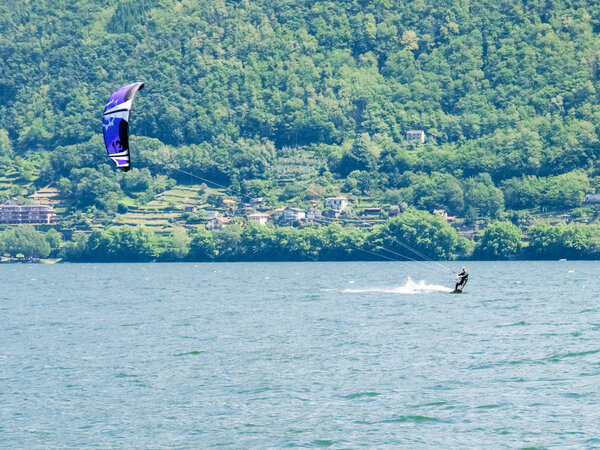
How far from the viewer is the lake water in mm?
34281

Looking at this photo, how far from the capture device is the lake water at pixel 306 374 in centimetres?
3428

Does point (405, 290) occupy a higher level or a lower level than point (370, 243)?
lower

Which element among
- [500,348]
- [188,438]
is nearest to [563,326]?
[500,348]

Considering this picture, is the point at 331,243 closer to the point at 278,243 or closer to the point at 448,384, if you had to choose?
the point at 278,243

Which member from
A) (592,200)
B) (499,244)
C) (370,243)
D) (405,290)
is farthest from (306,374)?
(592,200)

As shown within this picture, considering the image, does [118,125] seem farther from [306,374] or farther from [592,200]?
[592,200]

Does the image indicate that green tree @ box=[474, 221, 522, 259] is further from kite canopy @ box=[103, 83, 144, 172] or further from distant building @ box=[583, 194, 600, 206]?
kite canopy @ box=[103, 83, 144, 172]

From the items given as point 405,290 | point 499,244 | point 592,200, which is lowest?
point 405,290

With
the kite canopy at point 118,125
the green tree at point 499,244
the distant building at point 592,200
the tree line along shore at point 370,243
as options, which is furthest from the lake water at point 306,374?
the distant building at point 592,200

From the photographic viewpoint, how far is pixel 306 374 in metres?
44.1

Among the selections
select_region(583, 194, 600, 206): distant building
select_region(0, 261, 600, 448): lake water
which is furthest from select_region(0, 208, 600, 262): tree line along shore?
select_region(0, 261, 600, 448): lake water

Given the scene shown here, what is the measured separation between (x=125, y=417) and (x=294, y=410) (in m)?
5.17

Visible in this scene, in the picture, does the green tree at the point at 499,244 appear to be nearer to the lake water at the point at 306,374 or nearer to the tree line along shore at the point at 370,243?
the tree line along shore at the point at 370,243

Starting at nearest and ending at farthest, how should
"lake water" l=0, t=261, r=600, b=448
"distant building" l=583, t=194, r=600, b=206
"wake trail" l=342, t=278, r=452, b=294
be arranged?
"lake water" l=0, t=261, r=600, b=448
"wake trail" l=342, t=278, r=452, b=294
"distant building" l=583, t=194, r=600, b=206
